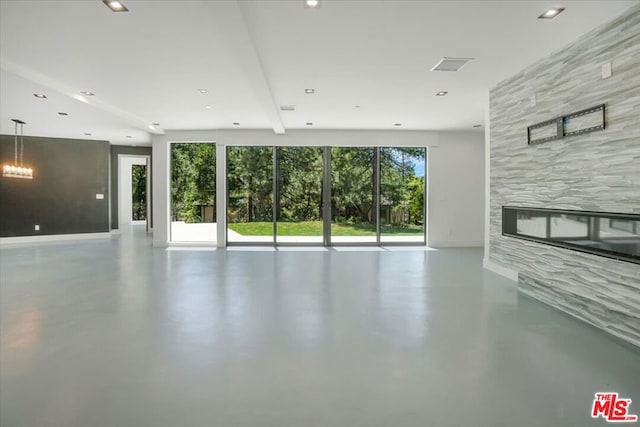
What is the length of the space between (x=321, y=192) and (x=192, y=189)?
357cm

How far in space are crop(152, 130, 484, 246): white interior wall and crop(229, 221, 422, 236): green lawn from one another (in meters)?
0.59

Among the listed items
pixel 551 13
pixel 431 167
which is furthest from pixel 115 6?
pixel 431 167

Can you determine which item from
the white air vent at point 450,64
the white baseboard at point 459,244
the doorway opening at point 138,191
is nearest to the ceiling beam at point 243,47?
the white air vent at point 450,64

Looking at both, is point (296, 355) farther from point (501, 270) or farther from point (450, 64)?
point (501, 270)

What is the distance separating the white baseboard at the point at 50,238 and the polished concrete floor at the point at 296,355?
585 cm

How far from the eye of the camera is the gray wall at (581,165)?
3381 mm

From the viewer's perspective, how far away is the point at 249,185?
993 cm

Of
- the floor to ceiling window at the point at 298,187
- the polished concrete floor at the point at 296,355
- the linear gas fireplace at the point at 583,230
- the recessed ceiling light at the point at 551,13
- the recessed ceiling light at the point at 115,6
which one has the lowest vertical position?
the polished concrete floor at the point at 296,355

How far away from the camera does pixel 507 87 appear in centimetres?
559

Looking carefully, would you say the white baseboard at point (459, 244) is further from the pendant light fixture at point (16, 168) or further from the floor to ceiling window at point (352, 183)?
the pendant light fixture at point (16, 168)

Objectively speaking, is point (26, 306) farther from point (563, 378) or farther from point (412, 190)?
point (412, 190)

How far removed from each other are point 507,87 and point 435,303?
3409mm

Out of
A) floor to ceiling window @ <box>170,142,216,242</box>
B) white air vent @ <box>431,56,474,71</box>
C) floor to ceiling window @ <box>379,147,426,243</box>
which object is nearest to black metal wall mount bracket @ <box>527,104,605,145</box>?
white air vent @ <box>431,56,474,71</box>

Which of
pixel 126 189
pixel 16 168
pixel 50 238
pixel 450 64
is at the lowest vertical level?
pixel 50 238
